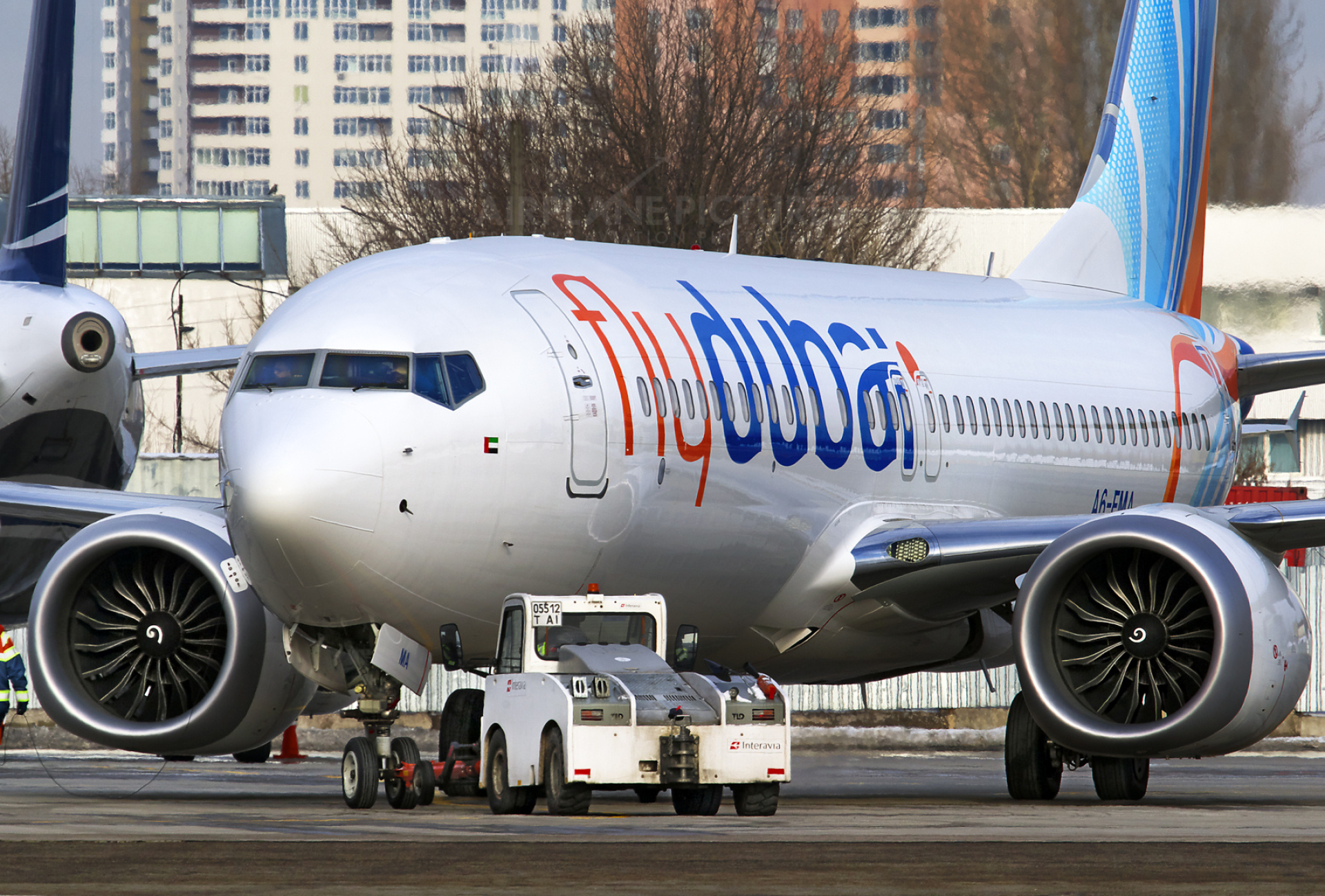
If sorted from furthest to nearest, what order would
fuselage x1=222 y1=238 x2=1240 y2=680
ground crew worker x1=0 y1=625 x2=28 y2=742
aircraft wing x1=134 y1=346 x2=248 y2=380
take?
aircraft wing x1=134 y1=346 x2=248 y2=380, ground crew worker x1=0 y1=625 x2=28 y2=742, fuselage x1=222 y1=238 x2=1240 y2=680

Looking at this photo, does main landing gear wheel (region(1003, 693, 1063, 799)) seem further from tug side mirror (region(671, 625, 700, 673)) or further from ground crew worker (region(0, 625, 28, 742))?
ground crew worker (region(0, 625, 28, 742))

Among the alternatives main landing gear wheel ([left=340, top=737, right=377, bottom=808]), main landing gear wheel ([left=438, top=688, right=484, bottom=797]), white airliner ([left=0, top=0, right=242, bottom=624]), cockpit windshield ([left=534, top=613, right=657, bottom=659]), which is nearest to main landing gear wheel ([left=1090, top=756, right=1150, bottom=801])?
cockpit windshield ([left=534, top=613, right=657, bottom=659])

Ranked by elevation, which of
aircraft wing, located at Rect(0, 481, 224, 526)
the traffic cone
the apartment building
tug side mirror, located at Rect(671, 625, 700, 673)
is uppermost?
the apartment building

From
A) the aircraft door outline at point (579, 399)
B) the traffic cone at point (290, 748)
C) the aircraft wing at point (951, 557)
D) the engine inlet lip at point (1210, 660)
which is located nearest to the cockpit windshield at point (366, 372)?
the aircraft door outline at point (579, 399)

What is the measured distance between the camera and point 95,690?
49.9 feet

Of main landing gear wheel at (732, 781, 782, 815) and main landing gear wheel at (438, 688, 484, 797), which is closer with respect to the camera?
main landing gear wheel at (732, 781, 782, 815)

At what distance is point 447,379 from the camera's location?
12945 millimetres

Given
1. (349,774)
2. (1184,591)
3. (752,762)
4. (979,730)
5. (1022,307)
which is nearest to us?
(752,762)

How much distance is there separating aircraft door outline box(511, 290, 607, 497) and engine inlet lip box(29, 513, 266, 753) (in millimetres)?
2863

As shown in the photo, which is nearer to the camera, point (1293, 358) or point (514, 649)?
point (514, 649)

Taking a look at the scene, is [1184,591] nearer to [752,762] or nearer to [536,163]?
[752,762]

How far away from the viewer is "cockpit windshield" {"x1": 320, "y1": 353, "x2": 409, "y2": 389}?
41.9 feet

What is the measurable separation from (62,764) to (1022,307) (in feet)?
35.8

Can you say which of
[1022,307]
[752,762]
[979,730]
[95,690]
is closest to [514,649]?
[752,762]
